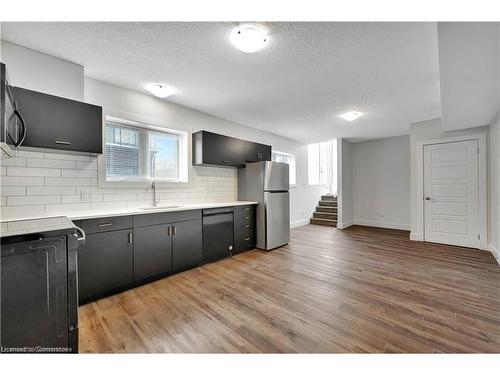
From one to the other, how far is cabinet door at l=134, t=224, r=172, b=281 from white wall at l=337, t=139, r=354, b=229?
481 cm

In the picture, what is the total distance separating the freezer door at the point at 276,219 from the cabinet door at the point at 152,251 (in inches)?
70.2

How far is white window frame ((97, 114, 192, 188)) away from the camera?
2623 millimetres

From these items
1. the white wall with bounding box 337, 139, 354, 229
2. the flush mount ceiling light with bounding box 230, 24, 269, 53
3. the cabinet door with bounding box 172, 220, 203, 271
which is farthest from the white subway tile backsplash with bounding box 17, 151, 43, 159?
the white wall with bounding box 337, 139, 354, 229

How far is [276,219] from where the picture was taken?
4.02 m

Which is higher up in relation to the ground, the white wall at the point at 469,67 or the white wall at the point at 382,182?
the white wall at the point at 469,67

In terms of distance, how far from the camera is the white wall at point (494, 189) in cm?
316

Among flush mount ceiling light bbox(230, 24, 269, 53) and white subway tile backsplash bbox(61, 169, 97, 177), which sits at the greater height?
flush mount ceiling light bbox(230, 24, 269, 53)

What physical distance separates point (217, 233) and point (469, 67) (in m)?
3.35

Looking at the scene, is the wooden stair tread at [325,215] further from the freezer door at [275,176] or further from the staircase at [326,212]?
the freezer door at [275,176]

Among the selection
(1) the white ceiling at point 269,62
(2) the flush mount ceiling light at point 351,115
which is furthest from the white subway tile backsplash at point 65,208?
(2) the flush mount ceiling light at point 351,115

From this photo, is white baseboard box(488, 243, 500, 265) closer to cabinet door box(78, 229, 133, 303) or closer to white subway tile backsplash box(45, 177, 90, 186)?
cabinet door box(78, 229, 133, 303)
